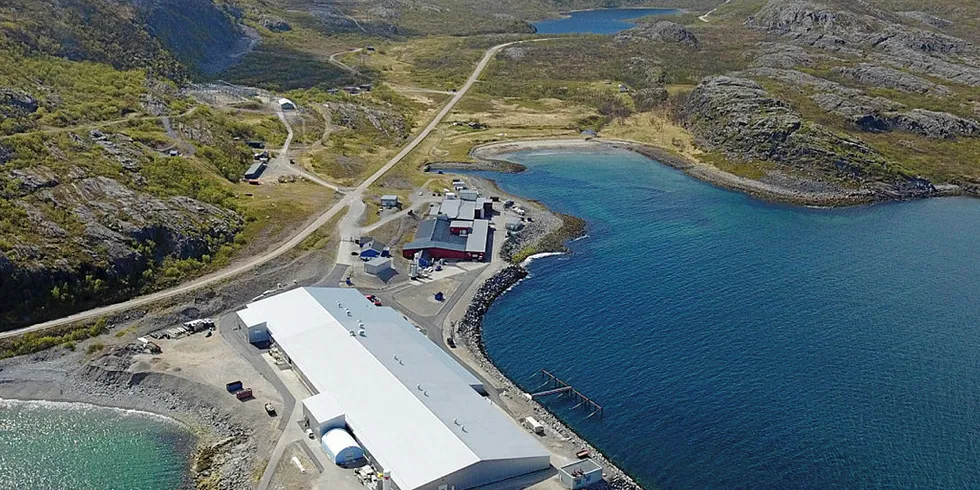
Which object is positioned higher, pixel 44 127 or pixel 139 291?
pixel 44 127

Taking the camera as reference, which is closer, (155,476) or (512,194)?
(155,476)

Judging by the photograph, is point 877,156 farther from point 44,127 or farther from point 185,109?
point 44,127

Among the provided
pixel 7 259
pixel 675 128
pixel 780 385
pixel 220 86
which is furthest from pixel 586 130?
pixel 7 259

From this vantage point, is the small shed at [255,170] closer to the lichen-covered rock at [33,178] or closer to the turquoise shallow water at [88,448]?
the lichen-covered rock at [33,178]

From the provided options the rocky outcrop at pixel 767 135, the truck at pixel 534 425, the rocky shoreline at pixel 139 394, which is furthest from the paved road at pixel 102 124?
the rocky outcrop at pixel 767 135

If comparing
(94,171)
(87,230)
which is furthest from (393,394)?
(94,171)

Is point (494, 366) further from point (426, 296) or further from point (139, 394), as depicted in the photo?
point (139, 394)
